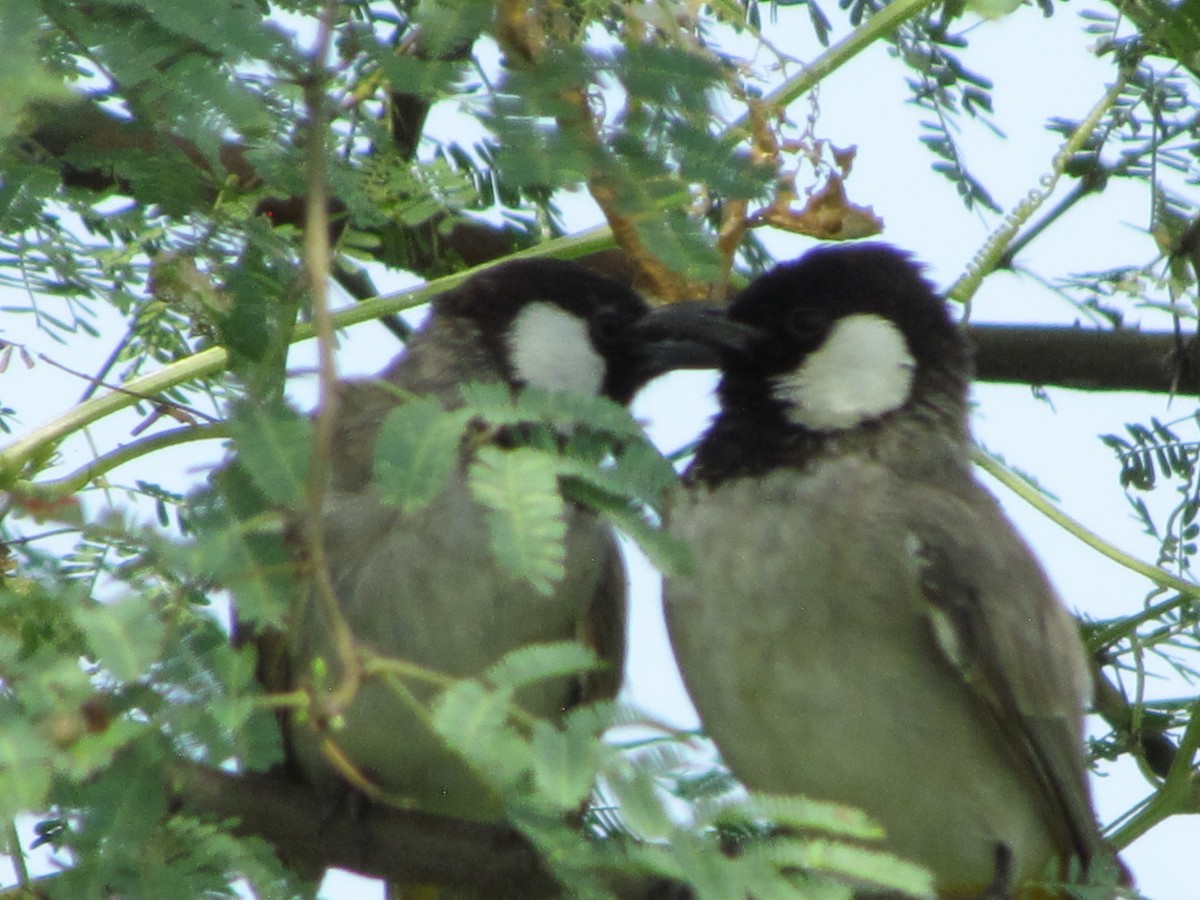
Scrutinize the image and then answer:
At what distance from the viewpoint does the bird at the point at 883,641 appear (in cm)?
338

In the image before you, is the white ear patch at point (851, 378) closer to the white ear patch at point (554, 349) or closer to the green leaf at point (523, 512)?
the white ear patch at point (554, 349)

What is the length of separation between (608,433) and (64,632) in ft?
2.58

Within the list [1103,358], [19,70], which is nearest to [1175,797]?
[1103,358]

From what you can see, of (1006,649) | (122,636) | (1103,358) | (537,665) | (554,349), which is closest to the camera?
(122,636)

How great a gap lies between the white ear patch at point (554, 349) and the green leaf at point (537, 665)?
1.86 meters

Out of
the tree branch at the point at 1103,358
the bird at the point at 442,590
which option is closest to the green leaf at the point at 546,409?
the bird at the point at 442,590

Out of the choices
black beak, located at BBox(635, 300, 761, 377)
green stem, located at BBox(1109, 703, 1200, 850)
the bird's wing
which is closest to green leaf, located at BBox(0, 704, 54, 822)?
the bird's wing

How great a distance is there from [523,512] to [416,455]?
0.48 ft

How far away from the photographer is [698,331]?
374cm

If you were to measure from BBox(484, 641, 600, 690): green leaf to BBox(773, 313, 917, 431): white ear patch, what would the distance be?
1725 millimetres

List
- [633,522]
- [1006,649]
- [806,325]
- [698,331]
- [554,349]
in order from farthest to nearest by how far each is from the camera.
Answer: [554,349] → [806,325] → [698,331] → [1006,649] → [633,522]

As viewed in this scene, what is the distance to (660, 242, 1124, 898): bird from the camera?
3.38 metres

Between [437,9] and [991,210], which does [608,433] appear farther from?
→ [991,210]

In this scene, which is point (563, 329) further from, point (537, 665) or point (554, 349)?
point (537, 665)
